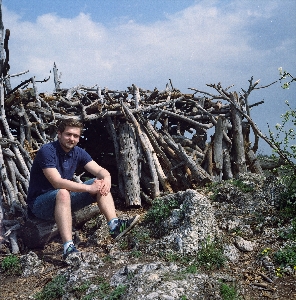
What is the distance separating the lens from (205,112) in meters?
8.03

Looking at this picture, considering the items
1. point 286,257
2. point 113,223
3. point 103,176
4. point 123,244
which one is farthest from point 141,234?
point 286,257

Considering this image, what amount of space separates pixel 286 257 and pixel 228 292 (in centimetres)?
102

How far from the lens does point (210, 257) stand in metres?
4.08

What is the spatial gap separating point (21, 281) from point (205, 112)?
521 centimetres

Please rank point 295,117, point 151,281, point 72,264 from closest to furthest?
1. point 151,281
2. point 72,264
3. point 295,117

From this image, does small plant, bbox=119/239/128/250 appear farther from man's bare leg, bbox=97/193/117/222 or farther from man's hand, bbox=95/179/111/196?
man's hand, bbox=95/179/111/196

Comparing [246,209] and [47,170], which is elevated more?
[47,170]

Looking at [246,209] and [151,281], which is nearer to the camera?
[151,281]

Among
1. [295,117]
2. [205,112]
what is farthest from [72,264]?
[205,112]

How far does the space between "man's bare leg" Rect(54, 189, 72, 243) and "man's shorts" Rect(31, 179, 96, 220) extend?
0.15m

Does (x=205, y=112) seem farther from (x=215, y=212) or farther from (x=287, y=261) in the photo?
(x=287, y=261)

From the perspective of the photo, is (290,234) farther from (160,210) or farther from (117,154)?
(117,154)

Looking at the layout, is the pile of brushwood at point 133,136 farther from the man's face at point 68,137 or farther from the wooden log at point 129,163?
the man's face at point 68,137

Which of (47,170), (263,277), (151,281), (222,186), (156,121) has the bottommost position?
(263,277)
